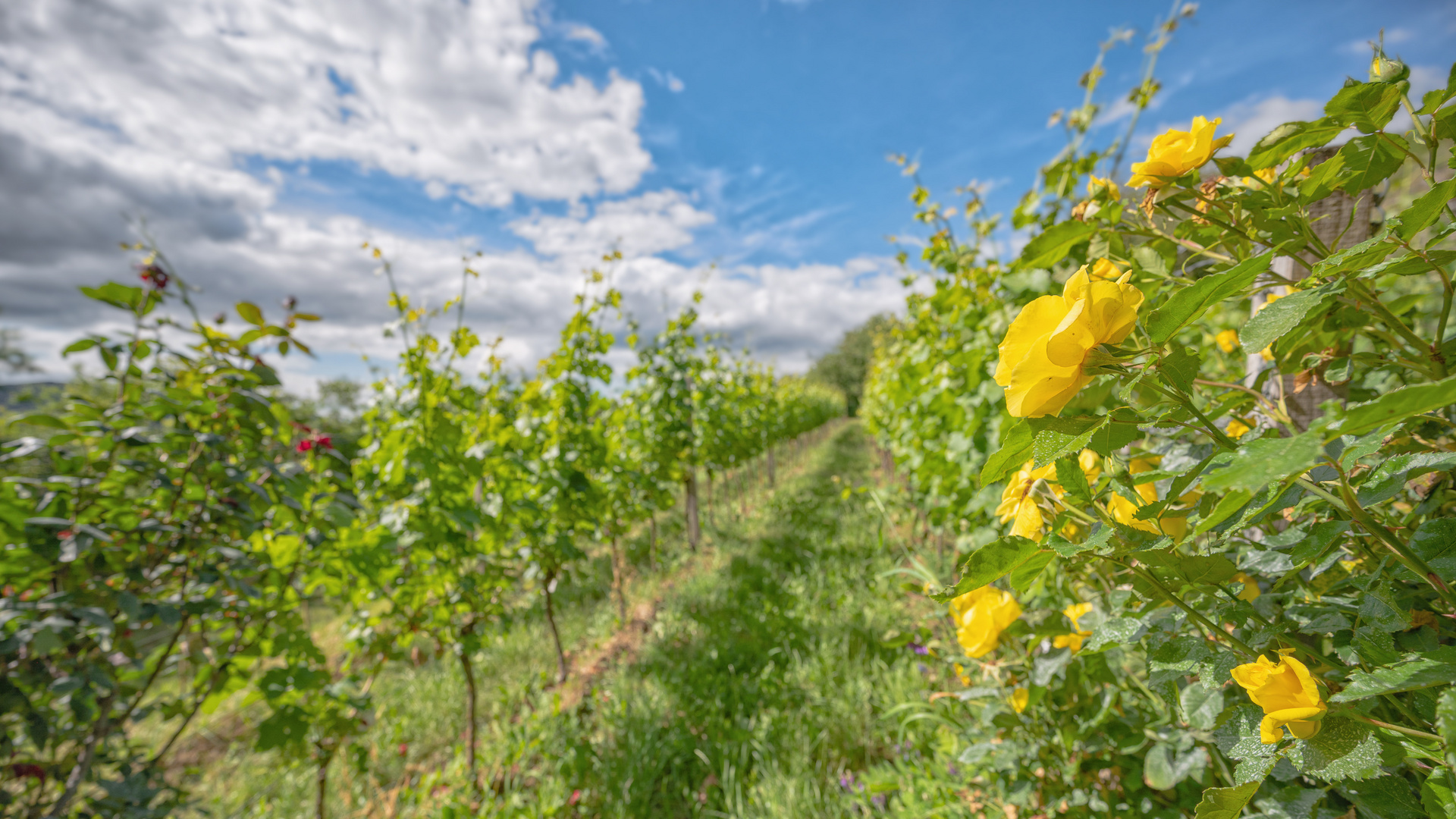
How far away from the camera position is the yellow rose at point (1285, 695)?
1.51 feet

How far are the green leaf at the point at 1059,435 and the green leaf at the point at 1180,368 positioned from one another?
0.20 feet

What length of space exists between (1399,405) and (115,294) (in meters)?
2.38

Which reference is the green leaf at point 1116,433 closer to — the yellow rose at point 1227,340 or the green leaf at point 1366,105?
the green leaf at point 1366,105

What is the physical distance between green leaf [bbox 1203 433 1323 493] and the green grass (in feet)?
6.91

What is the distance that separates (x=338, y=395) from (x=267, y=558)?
4942 cm

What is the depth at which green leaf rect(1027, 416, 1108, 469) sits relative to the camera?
1.46ft

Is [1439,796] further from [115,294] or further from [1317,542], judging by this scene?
[115,294]

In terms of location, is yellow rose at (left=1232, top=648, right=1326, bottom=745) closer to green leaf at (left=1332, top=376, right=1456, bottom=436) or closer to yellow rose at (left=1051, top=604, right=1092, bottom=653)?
green leaf at (left=1332, top=376, right=1456, bottom=436)

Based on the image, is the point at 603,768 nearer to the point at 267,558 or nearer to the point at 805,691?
the point at 805,691

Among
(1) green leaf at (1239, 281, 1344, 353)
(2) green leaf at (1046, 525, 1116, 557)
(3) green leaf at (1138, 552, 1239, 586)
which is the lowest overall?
(3) green leaf at (1138, 552, 1239, 586)

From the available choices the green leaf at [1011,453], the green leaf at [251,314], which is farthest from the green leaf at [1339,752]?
the green leaf at [251,314]

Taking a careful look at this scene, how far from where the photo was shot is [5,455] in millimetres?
1228

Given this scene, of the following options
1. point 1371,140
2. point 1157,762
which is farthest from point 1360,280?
point 1157,762

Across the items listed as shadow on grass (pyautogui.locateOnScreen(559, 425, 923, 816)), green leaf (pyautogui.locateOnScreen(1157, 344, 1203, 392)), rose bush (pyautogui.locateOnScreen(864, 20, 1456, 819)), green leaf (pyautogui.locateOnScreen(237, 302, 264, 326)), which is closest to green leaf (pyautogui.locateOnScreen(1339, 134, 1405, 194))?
rose bush (pyautogui.locateOnScreen(864, 20, 1456, 819))
